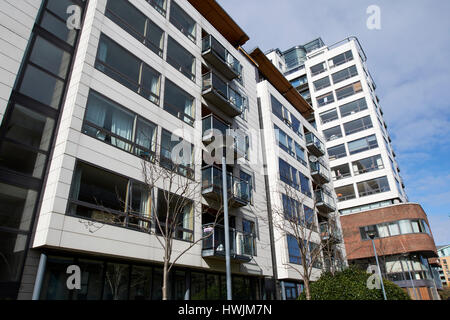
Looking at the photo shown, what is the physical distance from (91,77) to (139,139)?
300 centimetres

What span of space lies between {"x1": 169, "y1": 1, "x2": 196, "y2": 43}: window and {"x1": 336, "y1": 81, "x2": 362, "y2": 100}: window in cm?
3224

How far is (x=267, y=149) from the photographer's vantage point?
931 inches

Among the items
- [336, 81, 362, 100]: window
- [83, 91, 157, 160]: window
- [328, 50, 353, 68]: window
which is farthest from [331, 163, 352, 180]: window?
[83, 91, 157, 160]: window

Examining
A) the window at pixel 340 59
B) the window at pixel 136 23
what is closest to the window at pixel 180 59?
the window at pixel 136 23

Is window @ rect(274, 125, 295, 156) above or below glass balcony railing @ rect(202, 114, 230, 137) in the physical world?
above

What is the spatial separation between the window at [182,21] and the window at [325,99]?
32317 millimetres

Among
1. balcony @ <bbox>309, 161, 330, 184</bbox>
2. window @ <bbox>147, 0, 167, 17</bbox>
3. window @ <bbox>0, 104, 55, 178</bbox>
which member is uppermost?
window @ <bbox>147, 0, 167, 17</bbox>

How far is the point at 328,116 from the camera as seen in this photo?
4650cm

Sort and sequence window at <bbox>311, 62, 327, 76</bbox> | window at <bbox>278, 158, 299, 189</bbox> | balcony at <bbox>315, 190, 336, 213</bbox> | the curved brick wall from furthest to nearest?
1. window at <bbox>311, 62, 327, 76</bbox>
2. the curved brick wall
3. balcony at <bbox>315, 190, 336, 213</bbox>
4. window at <bbox>278, 158, 299, 189</bbox>

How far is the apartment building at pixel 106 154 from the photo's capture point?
9664 mm

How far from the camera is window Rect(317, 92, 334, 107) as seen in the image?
1859 inches

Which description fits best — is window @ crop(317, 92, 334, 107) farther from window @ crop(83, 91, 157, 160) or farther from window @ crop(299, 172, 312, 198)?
window @ crop(83, 91, 157, 160)
